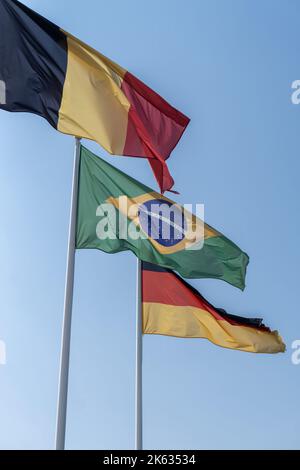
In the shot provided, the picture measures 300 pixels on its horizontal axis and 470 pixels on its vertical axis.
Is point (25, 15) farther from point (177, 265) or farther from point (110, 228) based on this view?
point (177, 265)

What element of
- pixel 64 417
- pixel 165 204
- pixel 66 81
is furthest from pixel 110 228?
pixel 64 417

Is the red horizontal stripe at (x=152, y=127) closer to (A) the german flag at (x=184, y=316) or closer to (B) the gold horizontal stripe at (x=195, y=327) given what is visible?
(A) the german flag at (x=184, y=316)

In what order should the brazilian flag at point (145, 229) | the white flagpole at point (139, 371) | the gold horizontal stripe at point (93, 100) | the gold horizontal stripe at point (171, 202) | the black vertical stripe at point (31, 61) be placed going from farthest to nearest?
the white flagpole at point (139, 371)
the gold horizontal stripe at point (171, 202)
the brazilian flag at point (145, 229)
the gold horizontal stripe at point (93, 100)
the black vertical stripe at point (31, 61)

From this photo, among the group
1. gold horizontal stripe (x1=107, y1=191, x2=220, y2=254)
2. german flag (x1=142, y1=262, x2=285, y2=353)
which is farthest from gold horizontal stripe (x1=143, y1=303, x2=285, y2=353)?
gold horizontal stripe (x1=107, y1=191, x2=220, y2=254)

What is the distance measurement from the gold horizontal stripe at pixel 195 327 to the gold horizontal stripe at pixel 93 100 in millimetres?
5589

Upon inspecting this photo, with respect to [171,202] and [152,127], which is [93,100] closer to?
[152,127]

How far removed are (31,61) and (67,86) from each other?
0.75m

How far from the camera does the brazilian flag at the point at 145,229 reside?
10.5 meters

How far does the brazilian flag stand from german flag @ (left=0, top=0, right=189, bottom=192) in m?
0.92

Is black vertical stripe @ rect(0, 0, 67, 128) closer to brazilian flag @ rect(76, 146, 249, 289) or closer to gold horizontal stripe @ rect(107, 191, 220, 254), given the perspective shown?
brazilian flag @ rect(76, 146, 249, 289)

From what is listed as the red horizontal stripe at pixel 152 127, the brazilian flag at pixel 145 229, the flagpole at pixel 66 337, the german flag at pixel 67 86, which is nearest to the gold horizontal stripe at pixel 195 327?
the brazilian flag at pixel 145 229

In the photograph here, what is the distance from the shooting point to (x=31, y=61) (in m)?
9.72

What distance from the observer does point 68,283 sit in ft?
29.4

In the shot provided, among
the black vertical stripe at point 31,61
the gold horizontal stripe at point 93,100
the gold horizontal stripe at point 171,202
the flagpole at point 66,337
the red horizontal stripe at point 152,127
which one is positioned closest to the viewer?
the flagpole at point 66,337
